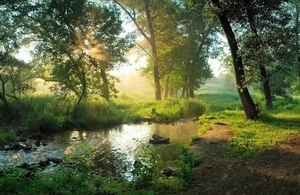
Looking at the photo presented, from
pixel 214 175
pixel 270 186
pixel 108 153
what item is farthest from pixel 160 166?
pixel 270 186

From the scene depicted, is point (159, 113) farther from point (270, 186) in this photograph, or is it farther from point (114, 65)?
point (270, 186)

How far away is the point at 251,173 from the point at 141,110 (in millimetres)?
22685

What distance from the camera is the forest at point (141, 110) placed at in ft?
31.3

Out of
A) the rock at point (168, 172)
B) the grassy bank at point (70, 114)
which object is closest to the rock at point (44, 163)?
the rock at point (168, 172)

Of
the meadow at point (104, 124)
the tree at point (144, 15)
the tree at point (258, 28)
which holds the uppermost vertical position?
the tree at point (144, 15)

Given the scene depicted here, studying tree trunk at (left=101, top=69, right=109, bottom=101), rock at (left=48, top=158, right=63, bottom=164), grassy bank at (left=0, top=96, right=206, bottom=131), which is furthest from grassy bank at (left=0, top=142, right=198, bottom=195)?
tree trunk at (left=101, top=69, right=109, bottom=101)

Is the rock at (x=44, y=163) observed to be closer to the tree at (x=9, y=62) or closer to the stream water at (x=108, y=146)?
the stream water at (x=108, y=146)

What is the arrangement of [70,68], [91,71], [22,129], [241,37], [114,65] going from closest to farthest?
[241,37] → [22,129] → [70,68] → [91,71] → [114,65]

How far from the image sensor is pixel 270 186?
8.30 m

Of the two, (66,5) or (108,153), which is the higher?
(66,5)

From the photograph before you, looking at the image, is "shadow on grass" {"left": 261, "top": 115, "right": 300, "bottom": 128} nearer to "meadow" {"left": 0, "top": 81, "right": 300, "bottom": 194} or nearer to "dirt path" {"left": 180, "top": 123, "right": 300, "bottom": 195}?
"meadow" {"left": 0, "top": 81, "right": 300, "bottom": 194}

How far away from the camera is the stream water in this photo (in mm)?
13344

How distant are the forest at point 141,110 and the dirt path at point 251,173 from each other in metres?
0.03

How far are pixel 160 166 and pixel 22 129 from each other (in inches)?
525
